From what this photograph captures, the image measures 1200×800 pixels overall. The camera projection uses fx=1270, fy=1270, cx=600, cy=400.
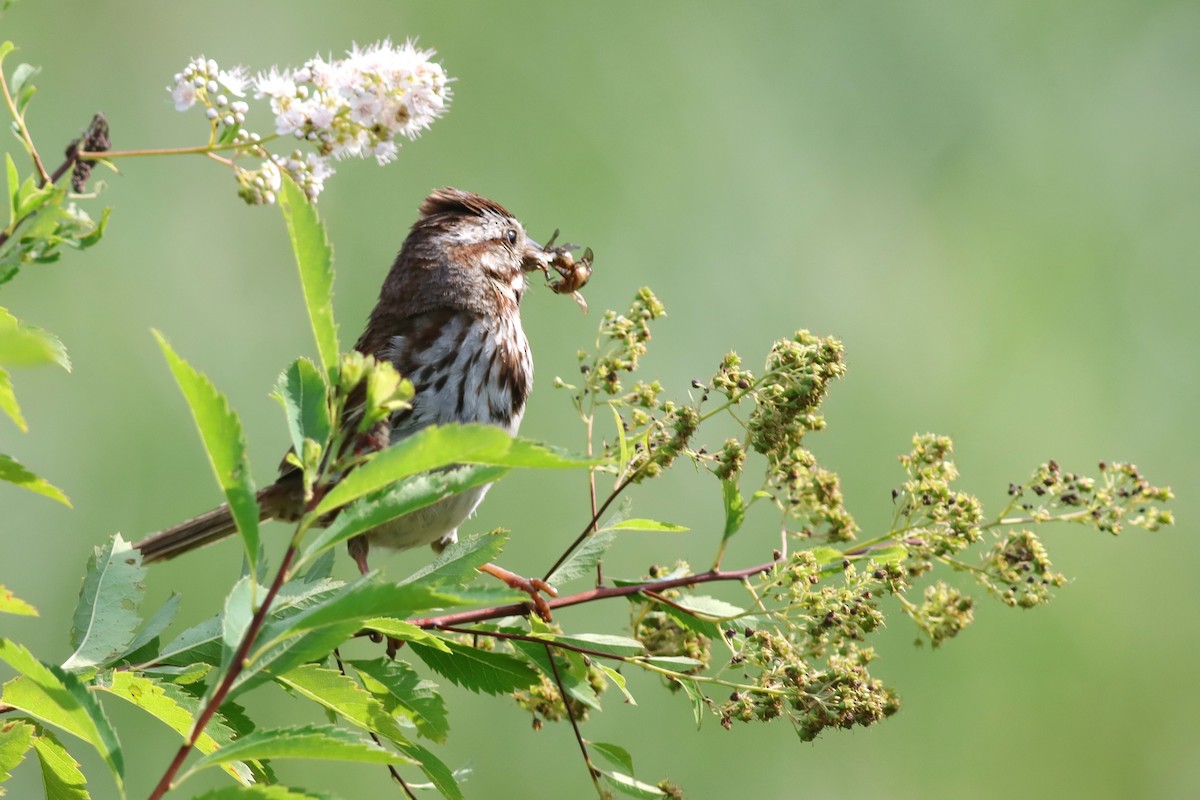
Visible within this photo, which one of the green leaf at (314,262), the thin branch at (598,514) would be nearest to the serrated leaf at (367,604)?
the green leaf at (314,262)

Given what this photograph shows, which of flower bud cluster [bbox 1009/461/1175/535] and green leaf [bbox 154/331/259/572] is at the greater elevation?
flower bud cluster [bbox 1009/461/1175/535]

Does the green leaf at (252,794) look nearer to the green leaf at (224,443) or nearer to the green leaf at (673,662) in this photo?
the green leaf at (224,443)

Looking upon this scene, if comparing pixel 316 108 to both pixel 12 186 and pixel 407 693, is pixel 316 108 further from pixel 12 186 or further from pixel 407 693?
pixel 407 693

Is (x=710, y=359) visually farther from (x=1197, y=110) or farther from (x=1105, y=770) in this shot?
(x=1197, y=110)

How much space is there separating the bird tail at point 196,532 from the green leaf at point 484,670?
5.70 feet

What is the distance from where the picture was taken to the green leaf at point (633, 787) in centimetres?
239


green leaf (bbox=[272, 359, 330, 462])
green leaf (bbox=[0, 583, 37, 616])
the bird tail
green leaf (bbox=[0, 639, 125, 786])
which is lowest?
green leaf (bbox=[0, 639, 125, 786])

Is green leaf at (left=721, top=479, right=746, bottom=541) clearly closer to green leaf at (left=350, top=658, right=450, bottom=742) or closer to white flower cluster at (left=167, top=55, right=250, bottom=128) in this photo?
green leaf at (left=350, top=658, right=450, bottom=742)

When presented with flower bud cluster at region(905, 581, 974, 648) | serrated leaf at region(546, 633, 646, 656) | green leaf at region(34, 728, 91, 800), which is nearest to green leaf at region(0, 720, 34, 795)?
green leaf at region(34, 728, 91, 800)

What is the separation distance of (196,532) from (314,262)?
2770 mm

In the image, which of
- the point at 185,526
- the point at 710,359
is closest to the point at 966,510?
the point at 185,526

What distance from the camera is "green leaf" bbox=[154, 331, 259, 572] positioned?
4.49 feet

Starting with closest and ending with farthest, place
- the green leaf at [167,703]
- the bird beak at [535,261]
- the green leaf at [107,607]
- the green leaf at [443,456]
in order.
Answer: the green leaf at [443,456]
the green leaf at [167,703]
the green leaf at [107,607]
the bird beak at [535,261]

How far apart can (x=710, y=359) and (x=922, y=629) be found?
976cm
